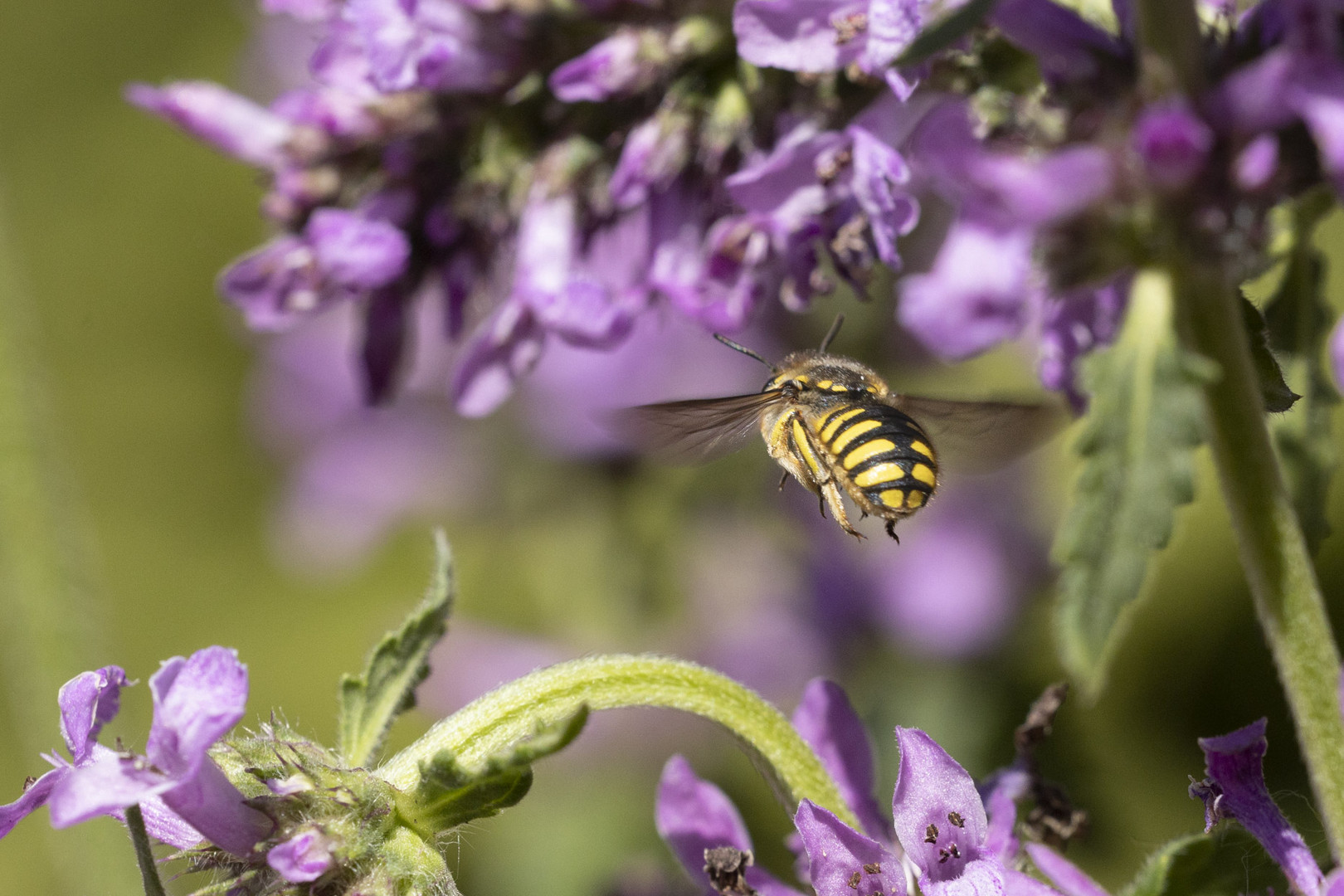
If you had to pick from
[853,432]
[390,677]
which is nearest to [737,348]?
[853,432]

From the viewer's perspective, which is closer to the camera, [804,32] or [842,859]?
[842,859]

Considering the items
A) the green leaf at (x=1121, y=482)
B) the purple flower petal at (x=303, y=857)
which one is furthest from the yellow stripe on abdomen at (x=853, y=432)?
the purple flower petal at (x=303, y=857)

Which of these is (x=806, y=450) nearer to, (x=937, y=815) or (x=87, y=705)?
(x=937, y=815)

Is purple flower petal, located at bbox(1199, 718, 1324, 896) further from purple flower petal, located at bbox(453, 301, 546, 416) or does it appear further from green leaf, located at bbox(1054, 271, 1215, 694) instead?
purple flower petal, located at bbox(453, 301, 546, 416)

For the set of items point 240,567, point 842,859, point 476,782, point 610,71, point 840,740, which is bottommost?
point 240,567

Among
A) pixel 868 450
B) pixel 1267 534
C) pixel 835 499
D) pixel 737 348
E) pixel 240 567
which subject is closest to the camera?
pixel 1267 534

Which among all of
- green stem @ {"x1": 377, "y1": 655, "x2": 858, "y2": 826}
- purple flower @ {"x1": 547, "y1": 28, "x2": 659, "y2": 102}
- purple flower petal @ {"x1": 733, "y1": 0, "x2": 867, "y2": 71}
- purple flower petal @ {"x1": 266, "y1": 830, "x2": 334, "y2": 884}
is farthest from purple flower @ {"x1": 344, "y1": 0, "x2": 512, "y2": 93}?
purple flower petal @ {"x1": 266, "y1": 830, "x2": 334, "y2": 884}

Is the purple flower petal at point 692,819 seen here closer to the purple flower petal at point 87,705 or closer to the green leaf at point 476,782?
the green leaf at point 476,782
